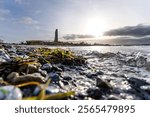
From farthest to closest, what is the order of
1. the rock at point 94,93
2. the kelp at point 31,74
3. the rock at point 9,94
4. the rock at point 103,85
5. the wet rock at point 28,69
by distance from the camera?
the wet rock at point 28,69, the rock at point 103,85, the rock at point 94,93, the kelp at point 31,74, the rock at point 9,94

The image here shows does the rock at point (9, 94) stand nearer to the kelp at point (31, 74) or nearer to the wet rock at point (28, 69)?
the kelp at point (31, 74)

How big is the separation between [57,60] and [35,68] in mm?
2604

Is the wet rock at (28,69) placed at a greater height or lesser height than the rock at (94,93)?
greater

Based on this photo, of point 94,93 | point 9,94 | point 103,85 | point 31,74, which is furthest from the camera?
point 103,85

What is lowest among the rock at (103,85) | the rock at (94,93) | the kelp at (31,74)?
the rock at (94,93)

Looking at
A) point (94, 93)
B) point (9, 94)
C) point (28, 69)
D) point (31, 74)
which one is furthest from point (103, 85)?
point (9, 94)

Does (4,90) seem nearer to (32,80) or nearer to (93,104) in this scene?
(32,80)

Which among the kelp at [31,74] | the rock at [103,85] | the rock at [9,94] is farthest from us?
the rock at [103,85]

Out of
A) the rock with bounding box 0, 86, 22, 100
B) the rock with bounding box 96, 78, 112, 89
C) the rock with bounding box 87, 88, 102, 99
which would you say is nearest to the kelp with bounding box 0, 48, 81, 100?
the rock with bounding box 0, 86, 22, 100

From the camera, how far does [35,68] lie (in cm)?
433

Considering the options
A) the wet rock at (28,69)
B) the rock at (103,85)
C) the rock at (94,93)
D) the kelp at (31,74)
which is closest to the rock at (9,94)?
the kelp at (31,74)

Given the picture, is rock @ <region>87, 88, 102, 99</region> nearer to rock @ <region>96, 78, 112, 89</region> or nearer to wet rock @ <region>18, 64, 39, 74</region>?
rock @ <region>96, 78, 112, 89</region>

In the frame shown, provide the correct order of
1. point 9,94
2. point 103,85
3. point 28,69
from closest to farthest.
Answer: point 9,94 → point 103,85 → point 28,69

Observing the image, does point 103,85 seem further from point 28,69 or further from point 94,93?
point 28,69
